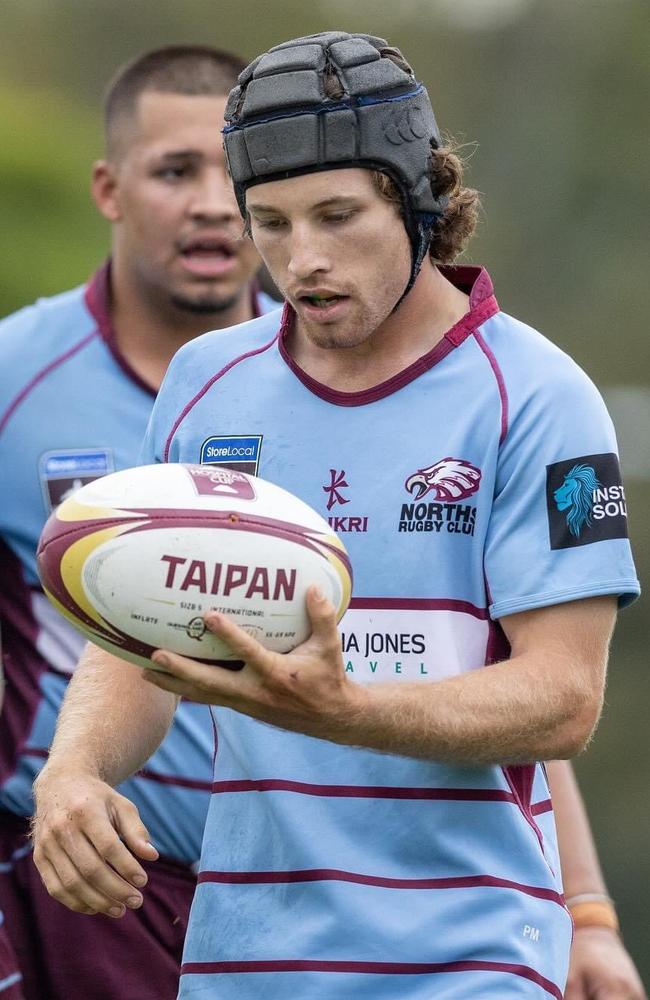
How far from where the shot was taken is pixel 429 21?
85.8ft

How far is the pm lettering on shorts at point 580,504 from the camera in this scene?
4.31 metres

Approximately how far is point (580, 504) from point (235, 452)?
877mm

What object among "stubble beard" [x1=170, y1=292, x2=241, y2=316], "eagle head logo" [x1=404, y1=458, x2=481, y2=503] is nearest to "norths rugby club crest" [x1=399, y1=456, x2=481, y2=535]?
"eagle head logo" [x1=404, y1=458, x2=481, y2=503]

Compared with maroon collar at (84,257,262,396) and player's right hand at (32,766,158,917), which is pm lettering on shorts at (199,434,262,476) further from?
maroon collar at (84,257,262,396)

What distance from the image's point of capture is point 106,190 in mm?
7441

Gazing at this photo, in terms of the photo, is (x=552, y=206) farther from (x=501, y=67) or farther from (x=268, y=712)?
(x=268, y=712)

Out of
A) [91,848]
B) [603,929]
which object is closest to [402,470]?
[91,848]

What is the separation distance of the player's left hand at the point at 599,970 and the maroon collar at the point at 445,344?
175 cm

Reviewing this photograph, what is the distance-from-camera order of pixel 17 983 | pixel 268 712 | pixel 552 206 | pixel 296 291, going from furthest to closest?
pixel 552 206
pixel 17 983
pixel 296 291
pixel 268 712

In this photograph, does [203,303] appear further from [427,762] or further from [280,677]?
[280,677]

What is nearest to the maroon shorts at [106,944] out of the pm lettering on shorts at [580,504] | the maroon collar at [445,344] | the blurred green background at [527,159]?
the maroon collar at [445,344]

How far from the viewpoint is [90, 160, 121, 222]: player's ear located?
7332 mm

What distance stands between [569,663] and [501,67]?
917 inches

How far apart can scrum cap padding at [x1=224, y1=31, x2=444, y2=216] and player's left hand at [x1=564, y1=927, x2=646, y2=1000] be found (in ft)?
6.94
